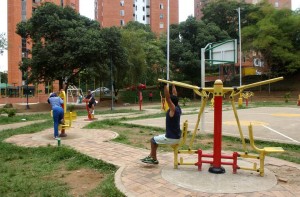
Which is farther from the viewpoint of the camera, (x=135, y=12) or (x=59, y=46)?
(x=135, y=12)

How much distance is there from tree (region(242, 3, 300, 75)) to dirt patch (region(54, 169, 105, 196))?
3560cm

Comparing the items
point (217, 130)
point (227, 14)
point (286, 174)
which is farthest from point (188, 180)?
point (227, 14)

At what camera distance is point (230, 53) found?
9805 millimetres

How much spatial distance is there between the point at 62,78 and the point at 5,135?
48.8ft

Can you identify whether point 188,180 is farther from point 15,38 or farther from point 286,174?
point 15,38

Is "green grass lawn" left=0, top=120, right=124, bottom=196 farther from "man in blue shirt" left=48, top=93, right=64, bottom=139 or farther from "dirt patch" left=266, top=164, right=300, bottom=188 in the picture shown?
"dirt patch" left=266, top=164, right=300, bottom=188

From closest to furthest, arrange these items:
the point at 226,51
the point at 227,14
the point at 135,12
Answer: the point at 226,51 → the point at 227,14 → the point at 135,12

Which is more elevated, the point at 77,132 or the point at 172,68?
the point at 172,68

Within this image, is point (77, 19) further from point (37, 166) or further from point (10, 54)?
point (10, 54)

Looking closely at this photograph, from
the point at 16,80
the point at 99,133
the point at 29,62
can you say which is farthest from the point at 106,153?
the point at 16,80

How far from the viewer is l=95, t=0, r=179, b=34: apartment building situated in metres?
70.0

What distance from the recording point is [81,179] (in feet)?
17.9

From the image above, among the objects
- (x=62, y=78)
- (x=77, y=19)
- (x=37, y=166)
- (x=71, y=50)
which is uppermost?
(x=77, y=19)

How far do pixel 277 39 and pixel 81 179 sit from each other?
38.0 meters
